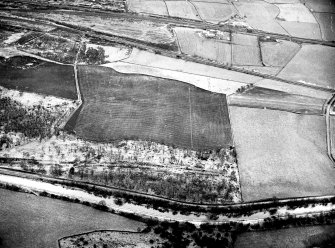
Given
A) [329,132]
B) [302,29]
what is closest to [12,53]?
[329,132]

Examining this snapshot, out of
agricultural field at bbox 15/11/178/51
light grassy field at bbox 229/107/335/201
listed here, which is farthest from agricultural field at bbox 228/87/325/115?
agricultural field at bbox 15/11/178/51

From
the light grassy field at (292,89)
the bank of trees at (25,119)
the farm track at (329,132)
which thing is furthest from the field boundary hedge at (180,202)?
the light grassy field at (292,89)

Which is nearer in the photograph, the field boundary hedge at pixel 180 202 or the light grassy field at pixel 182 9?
the field boundary hedge at pixel 180 202

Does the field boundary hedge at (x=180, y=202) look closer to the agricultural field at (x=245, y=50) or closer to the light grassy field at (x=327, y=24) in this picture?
the agricultural field at (x=245, y=50)

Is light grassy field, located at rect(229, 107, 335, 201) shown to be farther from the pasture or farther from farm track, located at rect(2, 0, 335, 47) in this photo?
farm track, located at rect(2, 0, 335, 47)

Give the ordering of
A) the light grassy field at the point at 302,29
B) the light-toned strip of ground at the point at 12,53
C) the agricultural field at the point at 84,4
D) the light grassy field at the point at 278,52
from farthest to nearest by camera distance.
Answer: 1. the agricultural field at the point at 84,4
2. the light grassy field at the point at 302,29
3. the light grassy field at the point at 278,52
4. the light-toned strip of ground at the point at 12,53

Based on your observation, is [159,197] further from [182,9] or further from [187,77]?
[182,9]

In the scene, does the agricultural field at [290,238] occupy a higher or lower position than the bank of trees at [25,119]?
lower
